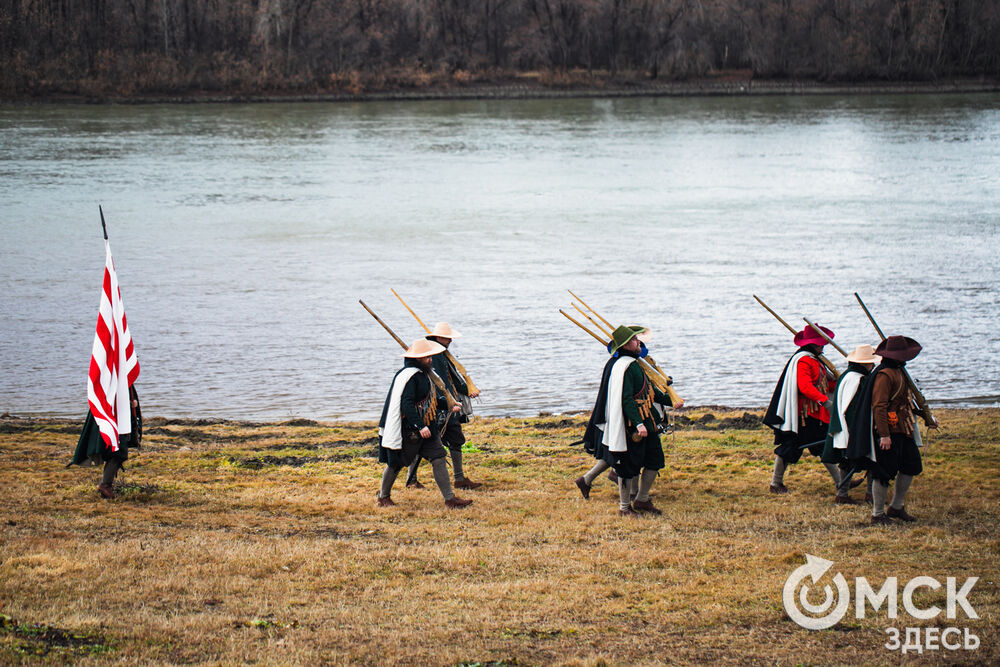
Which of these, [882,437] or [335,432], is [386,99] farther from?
[882,437]

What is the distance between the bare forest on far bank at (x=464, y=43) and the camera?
85750mm

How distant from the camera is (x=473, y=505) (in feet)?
33.1

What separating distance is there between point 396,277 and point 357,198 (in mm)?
15797

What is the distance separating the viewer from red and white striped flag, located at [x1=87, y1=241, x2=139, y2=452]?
1002 cm

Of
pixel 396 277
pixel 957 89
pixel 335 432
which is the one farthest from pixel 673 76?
pixel 335 432

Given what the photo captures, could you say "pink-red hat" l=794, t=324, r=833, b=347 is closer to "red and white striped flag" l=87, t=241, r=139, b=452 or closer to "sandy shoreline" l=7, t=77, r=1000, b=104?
"red and white striped flag" l=87, t=241, r=139, b=452

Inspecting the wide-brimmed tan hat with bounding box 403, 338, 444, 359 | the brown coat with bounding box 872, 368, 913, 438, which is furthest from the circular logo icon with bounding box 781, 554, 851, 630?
the wide-brimmed tan hat with bounding box 403, 338, 444, 359

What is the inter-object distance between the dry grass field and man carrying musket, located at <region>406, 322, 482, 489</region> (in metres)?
0.24

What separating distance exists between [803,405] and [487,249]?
967 inches

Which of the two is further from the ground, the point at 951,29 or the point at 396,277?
the point at 951,29

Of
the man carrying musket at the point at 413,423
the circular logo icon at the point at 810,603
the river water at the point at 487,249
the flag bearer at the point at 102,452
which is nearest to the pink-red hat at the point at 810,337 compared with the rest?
the circular logo icon at the point at 810,603

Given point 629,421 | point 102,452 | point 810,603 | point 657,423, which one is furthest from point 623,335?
point 102,452

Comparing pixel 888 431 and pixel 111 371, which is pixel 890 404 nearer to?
pixel 888 431

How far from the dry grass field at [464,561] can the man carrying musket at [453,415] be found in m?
0.24
